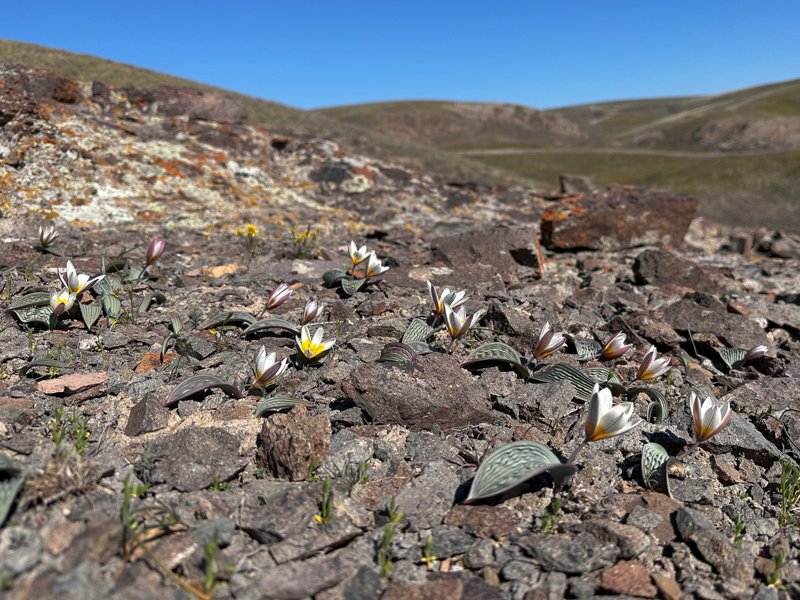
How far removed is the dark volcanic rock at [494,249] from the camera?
5637 mm

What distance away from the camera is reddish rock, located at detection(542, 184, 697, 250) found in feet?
24.5

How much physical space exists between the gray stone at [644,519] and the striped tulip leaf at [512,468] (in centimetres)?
31

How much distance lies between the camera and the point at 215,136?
9.37 meters

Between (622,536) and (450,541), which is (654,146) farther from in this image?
(450,541)

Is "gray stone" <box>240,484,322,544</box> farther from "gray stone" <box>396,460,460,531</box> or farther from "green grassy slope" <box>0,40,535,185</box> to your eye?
"green grassy slope" <box>0,40,535,185</box>

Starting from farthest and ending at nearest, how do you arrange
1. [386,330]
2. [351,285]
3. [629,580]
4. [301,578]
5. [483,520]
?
[351,285]
[386,330]
[483,520]
[629,580]
[301,578]

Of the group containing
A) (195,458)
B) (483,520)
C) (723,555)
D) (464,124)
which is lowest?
(723,555)

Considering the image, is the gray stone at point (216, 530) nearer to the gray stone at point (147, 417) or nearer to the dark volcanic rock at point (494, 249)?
the gray stone at point (147, 417)

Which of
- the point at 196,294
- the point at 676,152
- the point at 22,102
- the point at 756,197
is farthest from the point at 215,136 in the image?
the point at 676,152

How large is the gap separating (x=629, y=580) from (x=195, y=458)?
184cm

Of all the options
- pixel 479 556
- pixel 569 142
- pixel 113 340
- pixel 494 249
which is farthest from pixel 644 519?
pixel 569 142

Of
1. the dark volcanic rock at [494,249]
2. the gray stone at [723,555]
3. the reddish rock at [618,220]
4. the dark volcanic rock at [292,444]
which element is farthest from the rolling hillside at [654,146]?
the dark volcanic rock at [292,444]

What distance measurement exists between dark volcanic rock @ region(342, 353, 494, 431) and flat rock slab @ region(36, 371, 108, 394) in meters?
1.36

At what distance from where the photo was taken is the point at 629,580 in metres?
1.97
